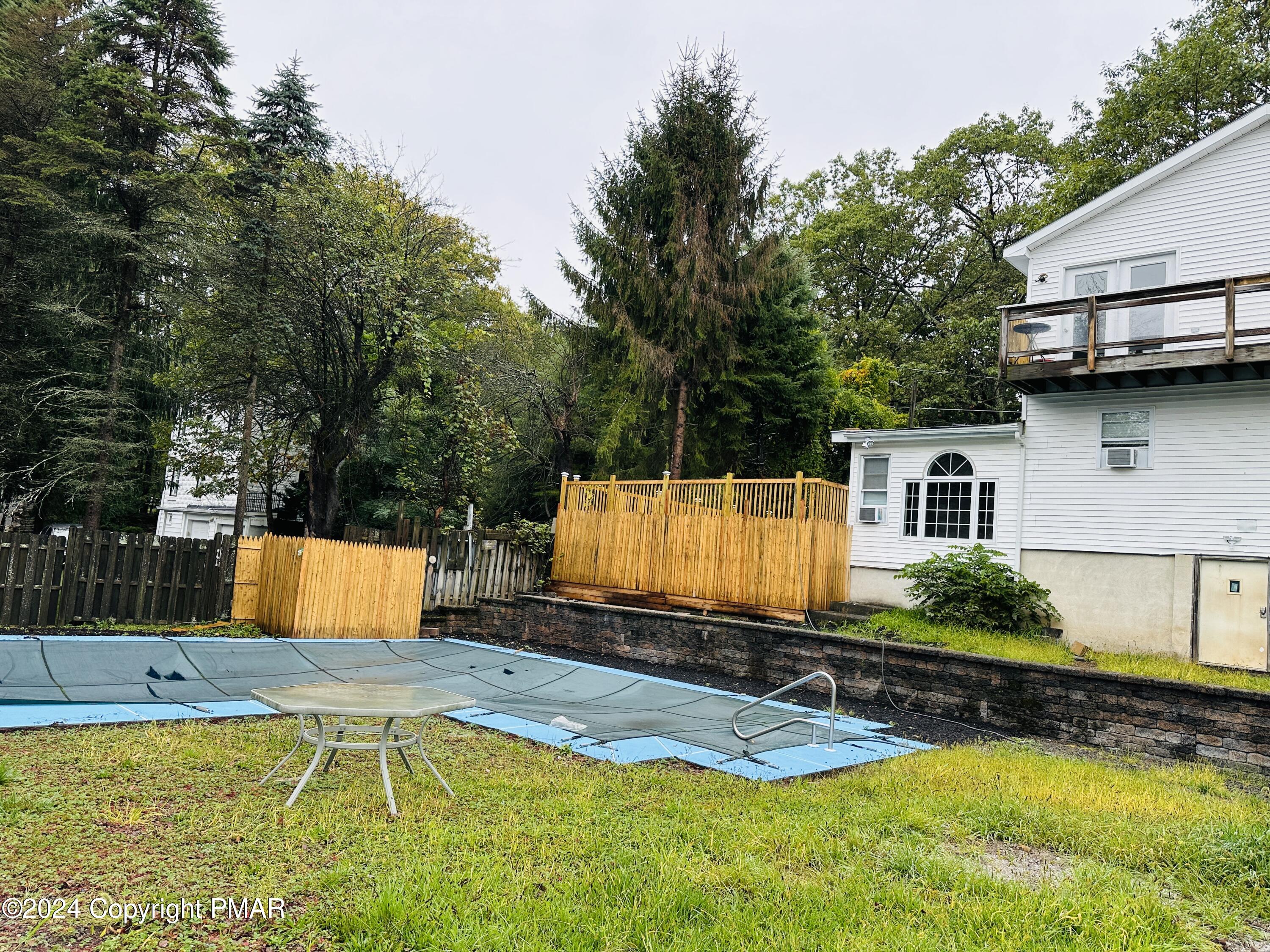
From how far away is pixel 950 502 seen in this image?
44.9 feet

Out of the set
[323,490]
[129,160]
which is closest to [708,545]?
[323,490]

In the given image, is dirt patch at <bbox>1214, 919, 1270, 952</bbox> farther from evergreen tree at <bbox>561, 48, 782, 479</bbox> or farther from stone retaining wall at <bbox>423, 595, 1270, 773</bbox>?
evergreen tree at <bbox>561, 48, 782, 479</bbox>

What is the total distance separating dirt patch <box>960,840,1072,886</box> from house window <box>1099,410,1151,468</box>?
31.9 feet

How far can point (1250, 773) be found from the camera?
7.39 metres

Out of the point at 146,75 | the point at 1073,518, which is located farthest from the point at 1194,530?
the point at 146,75

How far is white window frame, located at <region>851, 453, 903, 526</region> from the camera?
14.1 metres

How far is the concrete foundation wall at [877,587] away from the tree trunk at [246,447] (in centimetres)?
1316

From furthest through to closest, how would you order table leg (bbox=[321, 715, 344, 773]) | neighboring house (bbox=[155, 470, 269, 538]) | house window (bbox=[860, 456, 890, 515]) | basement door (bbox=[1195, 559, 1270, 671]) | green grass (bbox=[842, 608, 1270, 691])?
neighboring house (bbox=[155, 470, 269, 538]) < house window (bbox=[860, 456, 890, 515]) < basement door (bbox=[1195, 559, 1270, 671]) < green grass (bbox=[842, 608, 1270, 691]) < table leg (bbox=[321, 715, 344, 773])

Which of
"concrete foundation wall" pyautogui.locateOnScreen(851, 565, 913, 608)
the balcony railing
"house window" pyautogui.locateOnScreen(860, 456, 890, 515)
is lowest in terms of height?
"concrete foundation wall" pyautogui.locateOnScreen(851, 565, 913, 608)

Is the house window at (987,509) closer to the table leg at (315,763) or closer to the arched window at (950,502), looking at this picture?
the arched window at (950,502)

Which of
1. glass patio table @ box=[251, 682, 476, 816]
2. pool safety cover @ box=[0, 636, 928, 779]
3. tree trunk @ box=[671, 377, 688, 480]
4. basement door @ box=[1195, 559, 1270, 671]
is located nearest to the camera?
glass patio table @ box=[251, 682, 476, 816]

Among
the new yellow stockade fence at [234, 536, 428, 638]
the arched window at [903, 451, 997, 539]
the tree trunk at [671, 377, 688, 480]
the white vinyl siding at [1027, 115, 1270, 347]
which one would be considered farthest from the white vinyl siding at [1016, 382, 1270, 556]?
the new yellow stockade fence at [234, 536, 428, 638]

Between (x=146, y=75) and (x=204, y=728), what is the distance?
18.5 m

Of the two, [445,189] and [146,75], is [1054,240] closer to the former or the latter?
[445,189]
